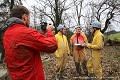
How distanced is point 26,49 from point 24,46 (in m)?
0.05

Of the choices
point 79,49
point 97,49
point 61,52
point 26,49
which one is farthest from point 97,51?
point 26,49

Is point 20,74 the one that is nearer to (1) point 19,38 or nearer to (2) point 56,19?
(1) point 19,38

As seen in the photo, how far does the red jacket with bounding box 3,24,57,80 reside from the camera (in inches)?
154

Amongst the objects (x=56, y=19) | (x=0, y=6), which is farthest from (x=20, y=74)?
(x=56, y=19)

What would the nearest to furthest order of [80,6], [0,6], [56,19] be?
1. [0,6]
2. [56,19]
3. [80,6]

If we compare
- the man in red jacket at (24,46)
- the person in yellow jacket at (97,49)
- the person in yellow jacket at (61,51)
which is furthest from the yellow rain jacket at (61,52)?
the man in red jacket at (24,46)

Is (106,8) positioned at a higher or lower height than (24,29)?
higher

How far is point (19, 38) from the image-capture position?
397 cm

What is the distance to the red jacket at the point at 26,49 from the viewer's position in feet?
12.8

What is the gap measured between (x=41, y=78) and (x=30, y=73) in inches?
7.3

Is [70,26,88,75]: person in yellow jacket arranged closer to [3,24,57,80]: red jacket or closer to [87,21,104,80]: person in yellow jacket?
[87,21,104,80]: person in yellow jacket

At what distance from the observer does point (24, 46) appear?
397cm

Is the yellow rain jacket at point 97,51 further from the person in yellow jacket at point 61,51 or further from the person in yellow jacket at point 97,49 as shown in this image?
the person in yellow jacket at point 61,51

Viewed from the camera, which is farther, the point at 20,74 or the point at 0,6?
the point at 0,6
